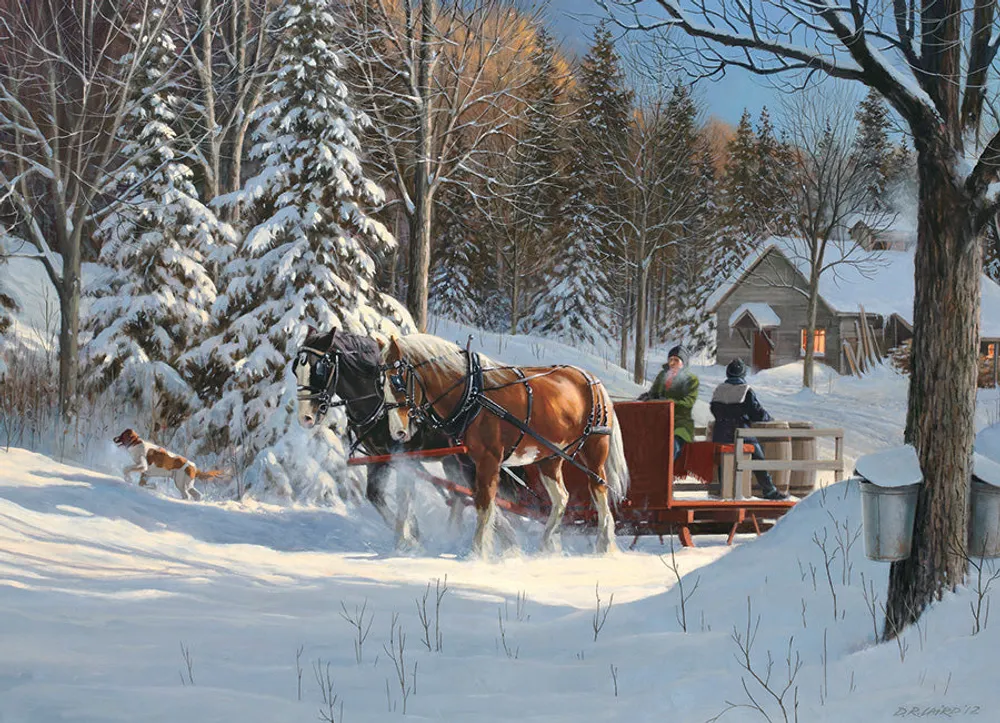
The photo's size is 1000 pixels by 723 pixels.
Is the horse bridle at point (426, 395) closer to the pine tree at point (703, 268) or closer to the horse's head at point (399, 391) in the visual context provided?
the horse's head at point (399, 391)

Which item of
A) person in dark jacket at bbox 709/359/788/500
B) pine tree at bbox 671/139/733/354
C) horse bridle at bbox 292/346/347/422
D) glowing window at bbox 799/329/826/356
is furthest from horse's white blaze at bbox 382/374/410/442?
pine tree at bbox 671/139/733/354

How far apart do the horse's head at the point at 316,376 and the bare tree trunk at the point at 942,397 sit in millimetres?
5386

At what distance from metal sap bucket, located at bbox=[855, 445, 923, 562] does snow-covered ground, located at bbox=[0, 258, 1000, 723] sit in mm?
417

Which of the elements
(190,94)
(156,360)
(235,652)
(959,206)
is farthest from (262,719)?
(190,94)

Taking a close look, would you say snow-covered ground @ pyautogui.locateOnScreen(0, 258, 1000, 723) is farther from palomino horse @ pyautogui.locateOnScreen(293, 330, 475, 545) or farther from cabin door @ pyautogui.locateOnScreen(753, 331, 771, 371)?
cabin door @ pyautogui.locateOnScreen(753, 331, 771, 371)

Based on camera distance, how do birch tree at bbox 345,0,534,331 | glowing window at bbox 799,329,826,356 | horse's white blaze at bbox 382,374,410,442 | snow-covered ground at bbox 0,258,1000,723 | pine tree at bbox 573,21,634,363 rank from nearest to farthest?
snow-covered ground at bbox 0,258,1000,723
horse's white blaze at bbox 382,374,410,442
birch tree at bbox 345,0,534,331
pine tree at bbox 573,21,634,363
glowing window at bbox 799,329,826,356

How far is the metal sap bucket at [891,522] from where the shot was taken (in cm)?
550

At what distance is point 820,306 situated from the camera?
3934 centimetres

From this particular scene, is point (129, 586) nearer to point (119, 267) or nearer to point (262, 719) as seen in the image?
point (262, 719)

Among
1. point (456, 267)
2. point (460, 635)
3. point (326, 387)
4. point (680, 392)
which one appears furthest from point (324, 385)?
point (456, 267)

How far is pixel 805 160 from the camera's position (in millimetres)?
32719

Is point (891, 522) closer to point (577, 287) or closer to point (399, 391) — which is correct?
point (399, 391)

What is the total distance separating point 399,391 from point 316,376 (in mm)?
865
